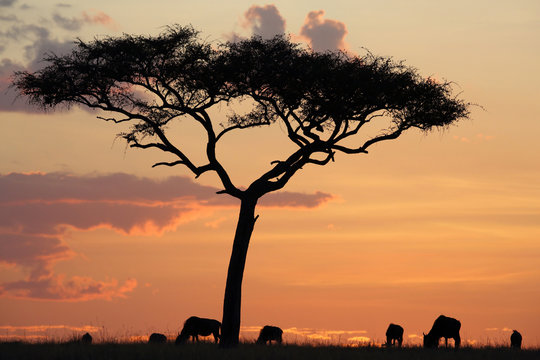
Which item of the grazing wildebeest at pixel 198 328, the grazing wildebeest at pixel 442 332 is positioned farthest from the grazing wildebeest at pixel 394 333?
the grazing wildebeest at pixel 198 328

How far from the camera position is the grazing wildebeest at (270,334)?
3924 cm

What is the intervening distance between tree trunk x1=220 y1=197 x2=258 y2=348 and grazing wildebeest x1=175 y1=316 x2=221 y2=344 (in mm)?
2945

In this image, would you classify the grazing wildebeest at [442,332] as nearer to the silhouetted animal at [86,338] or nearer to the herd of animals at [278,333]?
the herd of animals at [278,333]

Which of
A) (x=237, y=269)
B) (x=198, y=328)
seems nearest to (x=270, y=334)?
(x=198, y=328)

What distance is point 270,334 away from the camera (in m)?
39.5

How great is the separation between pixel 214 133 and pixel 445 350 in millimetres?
14320

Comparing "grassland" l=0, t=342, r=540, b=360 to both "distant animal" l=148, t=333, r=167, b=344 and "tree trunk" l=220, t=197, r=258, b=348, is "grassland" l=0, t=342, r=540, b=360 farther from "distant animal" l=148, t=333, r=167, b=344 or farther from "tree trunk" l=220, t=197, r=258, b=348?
"distant animal" l=148, t=333, r=167, b=344

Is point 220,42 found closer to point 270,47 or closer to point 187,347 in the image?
point 270,47

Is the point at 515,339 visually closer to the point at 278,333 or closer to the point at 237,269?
the point at 278,333

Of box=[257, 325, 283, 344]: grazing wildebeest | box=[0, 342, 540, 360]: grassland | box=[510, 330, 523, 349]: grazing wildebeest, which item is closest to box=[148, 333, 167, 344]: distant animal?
box=[257, 325, 283, 344]: grazing wildebeest

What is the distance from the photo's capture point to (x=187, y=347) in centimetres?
3319

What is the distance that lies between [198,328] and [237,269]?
14.3ft

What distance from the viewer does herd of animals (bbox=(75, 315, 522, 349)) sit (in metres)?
36.3

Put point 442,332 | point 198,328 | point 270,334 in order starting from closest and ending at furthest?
point 442,332 < point 198,328 < point 270,334
